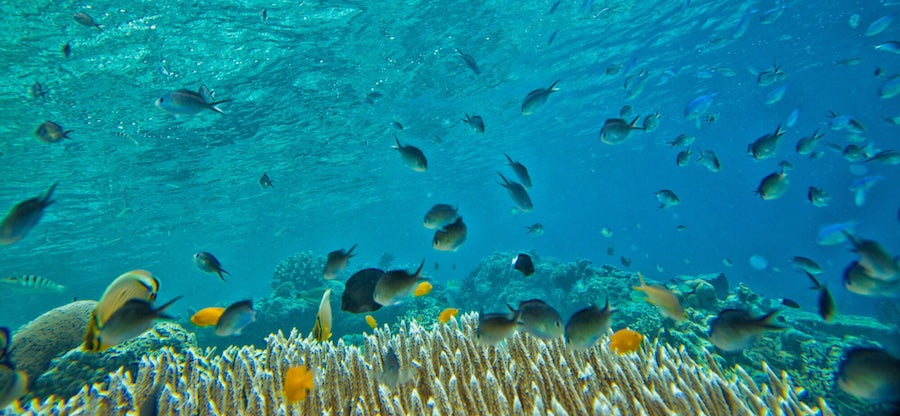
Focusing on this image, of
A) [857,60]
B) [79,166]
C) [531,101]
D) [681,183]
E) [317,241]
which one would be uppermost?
[79,166]

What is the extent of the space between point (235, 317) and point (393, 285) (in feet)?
7.35

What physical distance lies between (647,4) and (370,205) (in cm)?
3477

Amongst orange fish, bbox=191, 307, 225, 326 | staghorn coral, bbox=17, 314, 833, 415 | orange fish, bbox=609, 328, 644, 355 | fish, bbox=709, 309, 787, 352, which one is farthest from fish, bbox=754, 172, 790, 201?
orange fish, bbox=191, 307, 225, 326

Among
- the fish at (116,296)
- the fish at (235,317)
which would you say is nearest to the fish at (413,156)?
the fish at (235,317)

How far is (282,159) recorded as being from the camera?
24281 mm

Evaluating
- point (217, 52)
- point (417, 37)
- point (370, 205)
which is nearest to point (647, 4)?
point (417, 37)

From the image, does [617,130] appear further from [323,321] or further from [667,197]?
[323,321]

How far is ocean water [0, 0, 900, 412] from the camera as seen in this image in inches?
492

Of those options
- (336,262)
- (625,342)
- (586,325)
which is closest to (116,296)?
(336,262)

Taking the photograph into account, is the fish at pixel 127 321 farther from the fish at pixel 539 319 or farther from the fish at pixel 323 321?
the fish at pixel 539 319

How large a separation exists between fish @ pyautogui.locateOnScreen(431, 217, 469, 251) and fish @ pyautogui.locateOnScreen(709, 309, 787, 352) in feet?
8.53

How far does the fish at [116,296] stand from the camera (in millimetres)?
2768

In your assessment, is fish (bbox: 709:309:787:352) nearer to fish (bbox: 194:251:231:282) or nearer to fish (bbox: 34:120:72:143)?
fish (bbox: 194:251:231:282)

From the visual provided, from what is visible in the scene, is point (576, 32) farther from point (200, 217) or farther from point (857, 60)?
point (200, 217)
